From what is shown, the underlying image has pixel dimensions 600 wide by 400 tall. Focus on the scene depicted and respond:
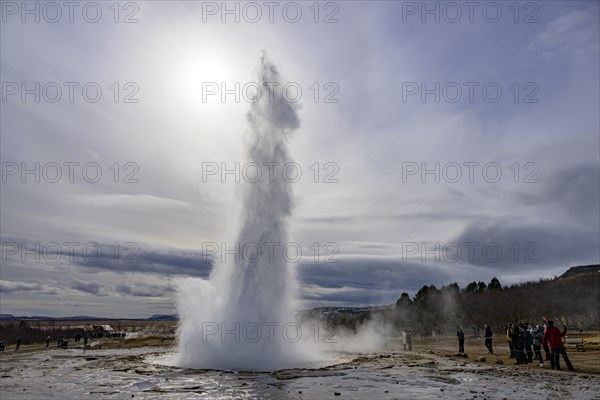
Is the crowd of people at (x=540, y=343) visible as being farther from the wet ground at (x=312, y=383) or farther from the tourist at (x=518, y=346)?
the wet ground at (x=312, y=383)

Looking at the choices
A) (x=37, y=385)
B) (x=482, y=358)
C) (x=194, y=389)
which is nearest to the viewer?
(x=194, y=389)

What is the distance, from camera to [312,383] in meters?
17.2

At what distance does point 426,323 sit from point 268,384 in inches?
2819

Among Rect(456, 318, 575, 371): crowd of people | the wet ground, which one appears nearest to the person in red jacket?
Rect(456, 318, 575, 371): crowd of people

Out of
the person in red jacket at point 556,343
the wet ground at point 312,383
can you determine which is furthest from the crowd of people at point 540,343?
the wet ground at point 312,383

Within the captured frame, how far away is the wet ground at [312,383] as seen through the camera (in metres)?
14.7

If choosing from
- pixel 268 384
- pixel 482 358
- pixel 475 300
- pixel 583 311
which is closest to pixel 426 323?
pixel 475 300

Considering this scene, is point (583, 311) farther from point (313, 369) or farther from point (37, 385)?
point (37, 385)

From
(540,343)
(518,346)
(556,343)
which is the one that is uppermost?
Result: (556,343)

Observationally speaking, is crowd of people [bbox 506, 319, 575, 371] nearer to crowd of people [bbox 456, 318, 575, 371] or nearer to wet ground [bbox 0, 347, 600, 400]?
crowd of people [bbox 456, 318, 575, 371]

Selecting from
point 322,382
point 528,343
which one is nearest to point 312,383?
point 322,382

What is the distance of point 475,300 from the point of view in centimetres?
8644

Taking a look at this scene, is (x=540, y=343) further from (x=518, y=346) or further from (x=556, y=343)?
(x=556, y=343)

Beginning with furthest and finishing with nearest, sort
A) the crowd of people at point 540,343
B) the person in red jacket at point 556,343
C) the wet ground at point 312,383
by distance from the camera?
the crowd of people at point 540,343
the person in red jacket at point 556,343
the wet ground at point 312,383
